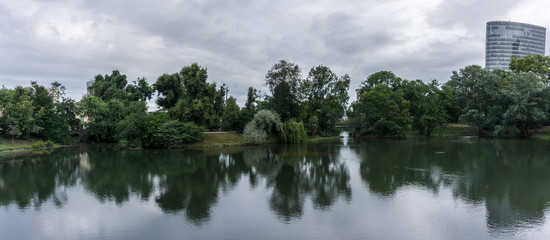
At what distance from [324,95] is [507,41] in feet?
493

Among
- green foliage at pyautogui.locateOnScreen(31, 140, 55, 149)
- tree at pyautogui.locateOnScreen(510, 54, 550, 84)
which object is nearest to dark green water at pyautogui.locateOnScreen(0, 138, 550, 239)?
green foliage at pyautogui.locateOnScreen(31, 140, 55, 149)

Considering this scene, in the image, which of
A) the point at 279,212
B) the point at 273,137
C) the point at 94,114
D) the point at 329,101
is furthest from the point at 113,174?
the point at 329,101

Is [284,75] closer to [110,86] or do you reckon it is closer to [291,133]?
[291,133]

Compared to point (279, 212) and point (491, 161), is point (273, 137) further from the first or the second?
point (279, 212)

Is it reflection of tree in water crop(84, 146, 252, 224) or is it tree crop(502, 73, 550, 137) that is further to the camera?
tree crop(502, 73, 550, 137)

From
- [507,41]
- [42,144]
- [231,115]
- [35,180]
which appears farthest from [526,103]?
[507,41]

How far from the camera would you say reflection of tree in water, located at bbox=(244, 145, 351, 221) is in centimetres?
1384

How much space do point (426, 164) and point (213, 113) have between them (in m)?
29.7

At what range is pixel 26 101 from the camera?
40.9m

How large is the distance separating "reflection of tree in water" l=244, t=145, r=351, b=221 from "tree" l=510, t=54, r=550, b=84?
5262 cm

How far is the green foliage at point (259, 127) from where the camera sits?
43469 mm

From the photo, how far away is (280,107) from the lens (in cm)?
5009

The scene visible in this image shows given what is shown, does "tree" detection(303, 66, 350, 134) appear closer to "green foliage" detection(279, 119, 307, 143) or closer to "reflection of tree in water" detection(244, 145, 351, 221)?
"green foliage" detection(279, 119, 307, 143)

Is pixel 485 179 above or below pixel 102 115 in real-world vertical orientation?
below
